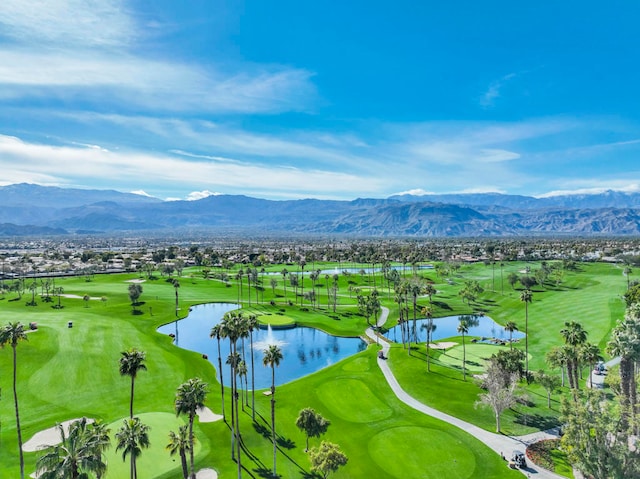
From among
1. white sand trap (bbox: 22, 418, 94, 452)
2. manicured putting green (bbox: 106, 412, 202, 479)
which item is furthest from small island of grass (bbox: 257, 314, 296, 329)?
white sand trap (bbox: 22, 418, 94, 452)

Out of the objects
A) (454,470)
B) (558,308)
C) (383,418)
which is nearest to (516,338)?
(558,308)

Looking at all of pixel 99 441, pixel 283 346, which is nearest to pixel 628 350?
pixel 99 441

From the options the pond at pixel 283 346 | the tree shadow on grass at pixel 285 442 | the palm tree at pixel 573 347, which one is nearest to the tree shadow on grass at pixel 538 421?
the palm tree at pixel 573 347

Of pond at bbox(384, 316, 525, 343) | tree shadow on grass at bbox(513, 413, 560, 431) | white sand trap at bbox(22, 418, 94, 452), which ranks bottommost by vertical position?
pond at bbox(384, 316, 525, 343)

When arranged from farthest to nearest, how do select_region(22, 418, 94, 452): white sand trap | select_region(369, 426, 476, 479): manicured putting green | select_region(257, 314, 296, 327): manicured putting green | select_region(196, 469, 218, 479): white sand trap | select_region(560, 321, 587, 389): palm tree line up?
1. select_region(257, 314, 296, 327): manicured putting green
2. select_region(560, 321, 587, 389): palm tree
3. select_region(22, 418, 94, 452): white sand trap
4. select_region(369, 426, 476, 479): manicured putting green
5. select_region(196, 469, 218, 479): white sand trap

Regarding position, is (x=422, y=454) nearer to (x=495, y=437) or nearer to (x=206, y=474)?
(x=495, y=437)

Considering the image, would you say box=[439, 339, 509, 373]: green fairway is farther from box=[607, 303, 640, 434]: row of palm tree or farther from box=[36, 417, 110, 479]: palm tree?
box=[36, 417, 110, 479]: palm tree
